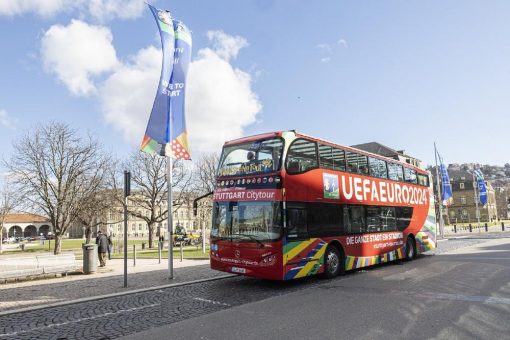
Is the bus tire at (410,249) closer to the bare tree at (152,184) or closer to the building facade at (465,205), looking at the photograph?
the bare tree at (152,184)

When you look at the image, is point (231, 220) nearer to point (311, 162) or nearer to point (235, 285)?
point (235, 285)

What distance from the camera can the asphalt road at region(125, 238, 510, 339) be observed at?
240 inches

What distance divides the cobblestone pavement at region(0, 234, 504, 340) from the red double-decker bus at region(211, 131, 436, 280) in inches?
24.1

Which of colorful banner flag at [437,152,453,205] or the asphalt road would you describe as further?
colorful banner flag at [437,152,453,205]

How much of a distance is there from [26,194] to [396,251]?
27.5 metres

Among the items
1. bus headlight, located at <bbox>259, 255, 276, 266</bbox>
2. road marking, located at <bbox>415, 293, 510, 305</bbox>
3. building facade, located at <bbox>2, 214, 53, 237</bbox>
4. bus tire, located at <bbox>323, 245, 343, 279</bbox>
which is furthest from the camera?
building facade, located at <bbox>2, 214, 53, 237</bbox>

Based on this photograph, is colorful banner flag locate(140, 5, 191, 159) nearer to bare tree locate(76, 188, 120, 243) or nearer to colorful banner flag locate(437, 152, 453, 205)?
bare tree locate(76, 188, 120, 243)

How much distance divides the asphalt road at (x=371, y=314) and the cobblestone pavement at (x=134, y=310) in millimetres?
413

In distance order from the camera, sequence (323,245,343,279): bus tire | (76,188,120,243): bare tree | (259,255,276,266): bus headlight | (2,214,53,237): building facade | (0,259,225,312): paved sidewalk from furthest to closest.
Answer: (2,214,53,237): building facade, (76,188,120,243): bare tree, (323,245,343,279): bus tire, (259,255,276,266): bus headlight, (0,259,225,312): paved sidewalk

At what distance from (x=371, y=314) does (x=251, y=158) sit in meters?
5.35

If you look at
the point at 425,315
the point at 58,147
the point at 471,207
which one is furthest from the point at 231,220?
the point at 471,207

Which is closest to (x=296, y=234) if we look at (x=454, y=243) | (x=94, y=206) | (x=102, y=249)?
(x=102, y=249)

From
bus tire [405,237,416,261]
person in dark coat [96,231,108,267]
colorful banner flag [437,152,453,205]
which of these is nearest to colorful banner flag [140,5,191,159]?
person in dark coat [96,231,108,267]

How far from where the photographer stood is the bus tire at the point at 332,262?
38.7ft
